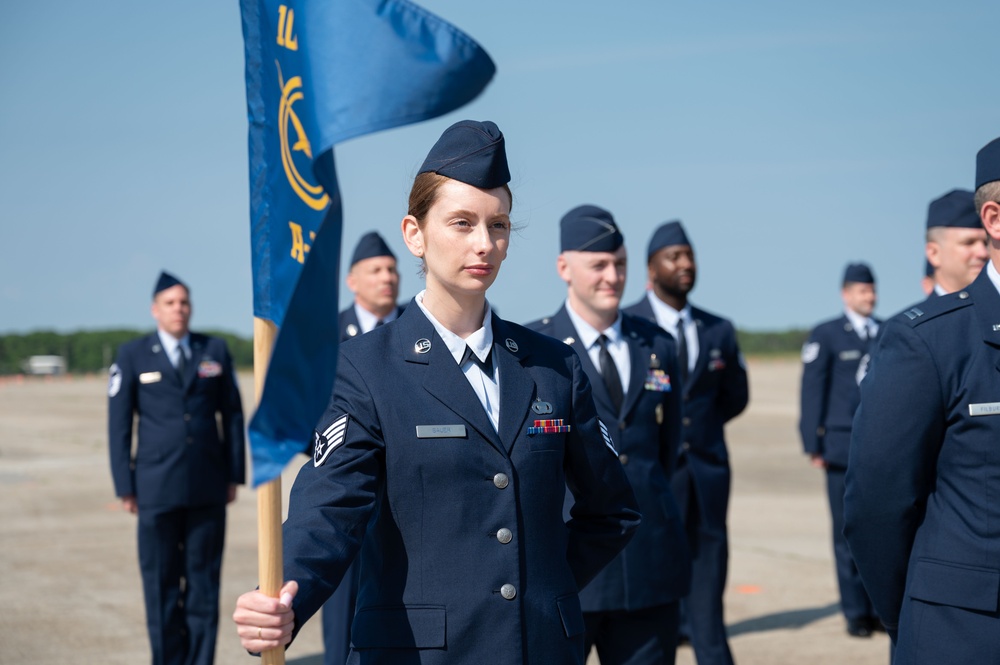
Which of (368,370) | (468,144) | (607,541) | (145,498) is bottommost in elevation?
(145,498)

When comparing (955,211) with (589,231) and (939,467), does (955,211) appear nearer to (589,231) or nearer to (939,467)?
(589,231)

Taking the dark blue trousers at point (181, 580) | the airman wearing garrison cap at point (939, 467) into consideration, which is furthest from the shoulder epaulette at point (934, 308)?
the dark blue trousers at point (181, 580)

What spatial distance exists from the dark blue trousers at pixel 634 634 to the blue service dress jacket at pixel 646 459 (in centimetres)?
9

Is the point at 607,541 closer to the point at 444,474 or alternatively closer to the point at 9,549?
the point at 444,474

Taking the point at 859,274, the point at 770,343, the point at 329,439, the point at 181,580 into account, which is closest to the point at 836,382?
the point at 859,274

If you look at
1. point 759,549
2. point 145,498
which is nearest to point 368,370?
point 145,498

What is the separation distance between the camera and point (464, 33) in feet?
7.75

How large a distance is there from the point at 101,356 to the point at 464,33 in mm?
53509

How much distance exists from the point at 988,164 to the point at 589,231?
7.92 ft

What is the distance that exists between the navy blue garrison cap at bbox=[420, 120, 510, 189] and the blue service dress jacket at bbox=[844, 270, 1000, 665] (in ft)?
3.81

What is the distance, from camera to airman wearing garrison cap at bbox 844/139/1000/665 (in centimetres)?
313

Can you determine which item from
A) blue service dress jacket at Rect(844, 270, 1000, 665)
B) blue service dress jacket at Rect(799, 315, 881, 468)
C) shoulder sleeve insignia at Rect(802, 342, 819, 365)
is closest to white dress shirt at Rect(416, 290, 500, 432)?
blue service dress jacket at Rect(844, 270, 1000, 665)

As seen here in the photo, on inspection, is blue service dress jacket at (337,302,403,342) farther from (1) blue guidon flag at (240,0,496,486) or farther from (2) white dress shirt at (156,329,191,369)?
(1) blue guidon flag at (240,0,496,486)

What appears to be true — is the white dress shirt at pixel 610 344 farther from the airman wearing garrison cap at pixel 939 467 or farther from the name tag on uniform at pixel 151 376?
the name tag on uniform at pixel 151 376
